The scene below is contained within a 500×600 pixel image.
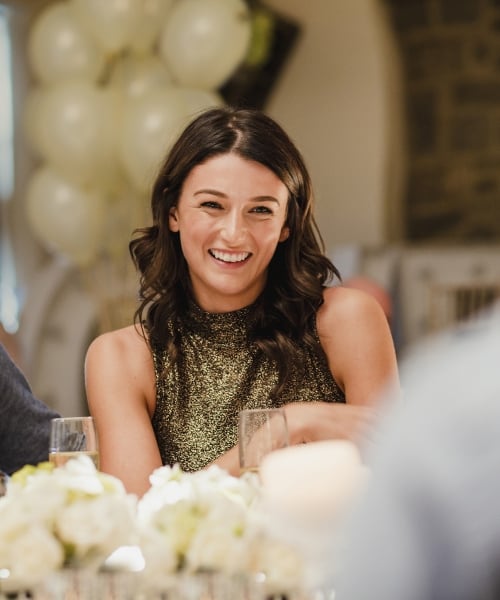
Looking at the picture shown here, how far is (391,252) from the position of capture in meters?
4.95

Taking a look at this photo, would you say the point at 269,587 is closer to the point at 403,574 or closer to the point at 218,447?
the point at 403,574

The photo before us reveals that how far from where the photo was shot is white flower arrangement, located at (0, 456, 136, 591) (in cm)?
93

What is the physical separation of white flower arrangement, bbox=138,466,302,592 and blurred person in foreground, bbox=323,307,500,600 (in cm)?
30

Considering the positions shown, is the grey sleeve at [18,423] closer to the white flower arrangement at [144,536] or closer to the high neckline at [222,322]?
the high neckline at [222,322]

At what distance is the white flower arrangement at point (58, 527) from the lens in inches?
36.5

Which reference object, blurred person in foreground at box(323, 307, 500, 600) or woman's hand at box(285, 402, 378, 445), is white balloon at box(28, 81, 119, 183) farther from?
blurred person in foreground at box(323, 307, 500, 600)

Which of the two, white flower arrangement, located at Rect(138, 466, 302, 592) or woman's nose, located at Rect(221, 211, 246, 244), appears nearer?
white flower arrangement, located at Rect(138, 466, 302, 592)

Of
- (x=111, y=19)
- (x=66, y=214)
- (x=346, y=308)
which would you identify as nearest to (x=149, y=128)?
(x=111, y=19)

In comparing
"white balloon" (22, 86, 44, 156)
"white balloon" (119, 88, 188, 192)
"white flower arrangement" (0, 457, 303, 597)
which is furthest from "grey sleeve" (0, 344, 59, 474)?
"white balloon" (22, 86, 44, 156)

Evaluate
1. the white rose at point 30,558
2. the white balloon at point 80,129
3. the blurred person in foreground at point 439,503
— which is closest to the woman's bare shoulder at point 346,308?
the white rose at point 30,558

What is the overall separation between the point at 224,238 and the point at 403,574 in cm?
137

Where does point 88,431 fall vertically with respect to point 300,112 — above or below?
below

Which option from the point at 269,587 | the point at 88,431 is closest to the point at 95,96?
the point at 88,431

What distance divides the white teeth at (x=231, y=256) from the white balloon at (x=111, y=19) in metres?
2.10
